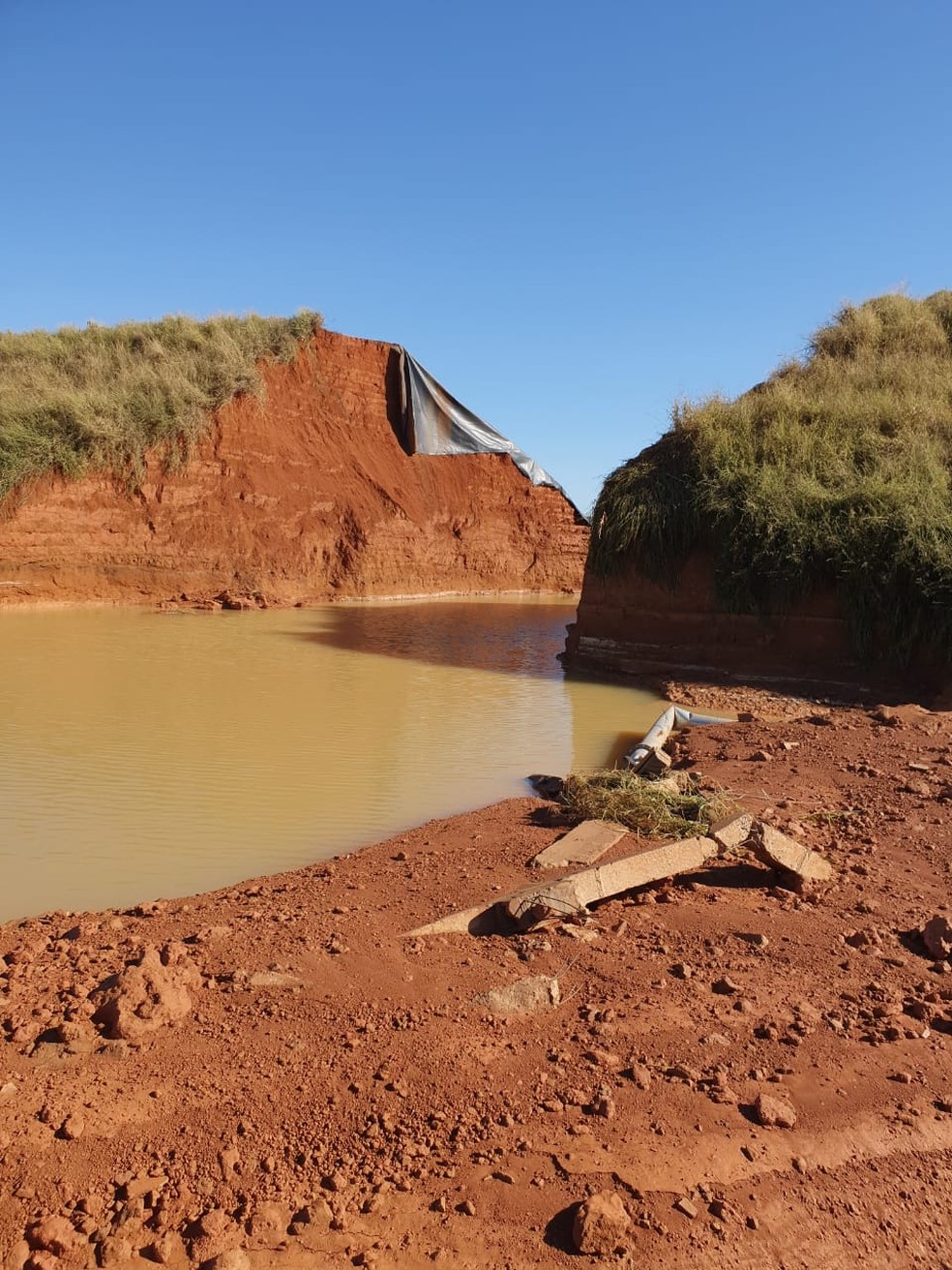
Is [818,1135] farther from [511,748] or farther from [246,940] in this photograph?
[511,748]

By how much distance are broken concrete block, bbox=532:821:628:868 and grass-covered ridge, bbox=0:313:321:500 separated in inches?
591

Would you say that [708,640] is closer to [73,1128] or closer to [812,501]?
[812,501]

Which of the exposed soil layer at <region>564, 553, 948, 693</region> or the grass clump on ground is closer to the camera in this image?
the grass clump on ground

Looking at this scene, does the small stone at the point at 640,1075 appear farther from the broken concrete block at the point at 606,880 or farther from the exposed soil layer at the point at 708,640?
the exposed soil layer at the point at 708,640

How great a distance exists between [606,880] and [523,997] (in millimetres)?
780

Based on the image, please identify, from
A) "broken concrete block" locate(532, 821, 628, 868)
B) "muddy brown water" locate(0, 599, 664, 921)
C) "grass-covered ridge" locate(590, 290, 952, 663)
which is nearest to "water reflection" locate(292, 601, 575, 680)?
"muddy brown water" locate(0, 599, 664, 921)

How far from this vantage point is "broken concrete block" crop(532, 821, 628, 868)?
3.88 meters

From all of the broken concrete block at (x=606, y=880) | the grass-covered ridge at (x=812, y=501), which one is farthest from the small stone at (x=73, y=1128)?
the grass-covered ridge at (x=812, y=501)

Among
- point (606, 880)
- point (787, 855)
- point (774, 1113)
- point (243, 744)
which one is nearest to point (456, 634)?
point (243, 744)

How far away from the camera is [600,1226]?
1.79 metres

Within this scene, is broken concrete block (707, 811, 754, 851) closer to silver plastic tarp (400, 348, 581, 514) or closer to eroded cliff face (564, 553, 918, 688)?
eroded cliff face (564, 553, 918, 688)

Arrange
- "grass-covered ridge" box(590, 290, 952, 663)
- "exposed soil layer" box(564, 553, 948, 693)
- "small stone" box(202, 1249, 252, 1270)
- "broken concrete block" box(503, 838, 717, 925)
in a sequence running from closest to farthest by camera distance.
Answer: "small stone" box(202, 1249, 252, 1270) < "broken concrete block" box(503, 838, 717, 925) < "grass-covered ridge" box(590, 290, 952, 663) < "exposed soil layer" box(564, 553, 948, 693)

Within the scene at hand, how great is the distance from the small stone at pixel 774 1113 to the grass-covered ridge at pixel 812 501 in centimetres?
722

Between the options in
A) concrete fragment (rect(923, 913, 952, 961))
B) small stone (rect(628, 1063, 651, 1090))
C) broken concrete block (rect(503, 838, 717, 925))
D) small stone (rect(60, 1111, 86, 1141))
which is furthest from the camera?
broken concrete block (rect(503, 838, 717, 925))
